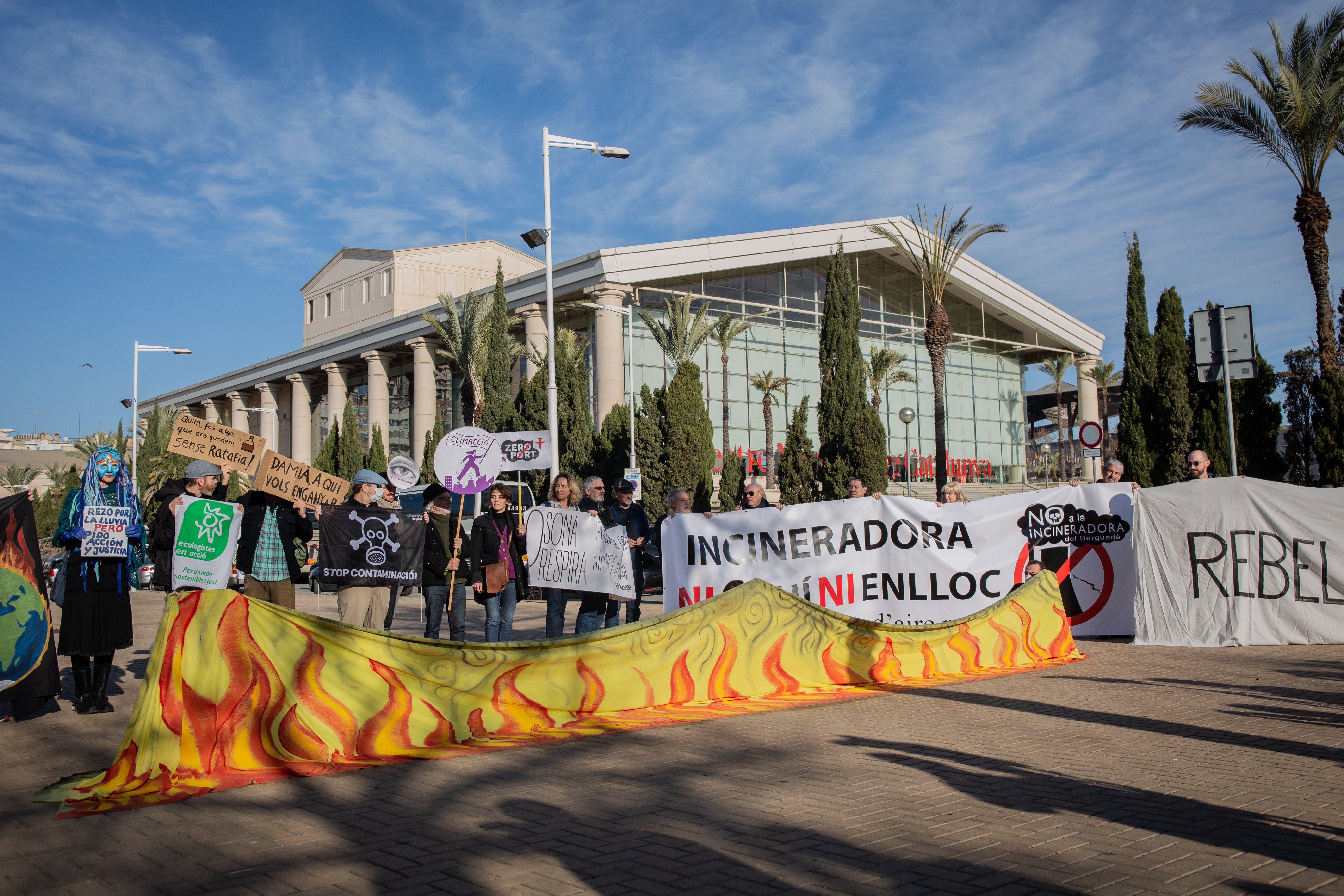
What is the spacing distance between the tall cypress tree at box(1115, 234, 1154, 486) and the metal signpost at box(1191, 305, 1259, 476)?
15.1 m

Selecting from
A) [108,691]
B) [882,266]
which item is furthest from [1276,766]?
[882,266]

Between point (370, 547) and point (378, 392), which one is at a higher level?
point (378, 392)

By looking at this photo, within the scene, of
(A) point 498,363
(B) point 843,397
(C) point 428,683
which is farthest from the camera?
(A) point 498,363

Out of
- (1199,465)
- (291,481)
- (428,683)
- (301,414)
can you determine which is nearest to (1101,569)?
(1199,465)

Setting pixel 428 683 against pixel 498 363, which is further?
pixel 498 363

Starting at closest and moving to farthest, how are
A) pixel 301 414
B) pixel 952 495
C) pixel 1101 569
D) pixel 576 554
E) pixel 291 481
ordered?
pixel 291 481 → pixel 576 554 → pixel 1101 569 → pixel 952 495 → pixel 301 414

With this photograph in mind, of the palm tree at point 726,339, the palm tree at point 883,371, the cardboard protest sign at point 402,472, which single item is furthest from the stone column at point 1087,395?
the cardboard protest sign at point 402,472

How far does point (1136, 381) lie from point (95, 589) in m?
27.2

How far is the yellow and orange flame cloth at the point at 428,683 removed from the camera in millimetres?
5469

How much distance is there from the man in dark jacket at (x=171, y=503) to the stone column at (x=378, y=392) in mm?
39130

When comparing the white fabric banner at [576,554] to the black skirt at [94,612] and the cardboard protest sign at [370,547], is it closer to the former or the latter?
the cardboard protest sign at [370,547]

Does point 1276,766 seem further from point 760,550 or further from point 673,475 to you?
point 673,475

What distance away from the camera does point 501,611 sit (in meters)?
9.17

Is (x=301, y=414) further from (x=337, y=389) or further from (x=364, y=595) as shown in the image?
(x=364, y=595)
